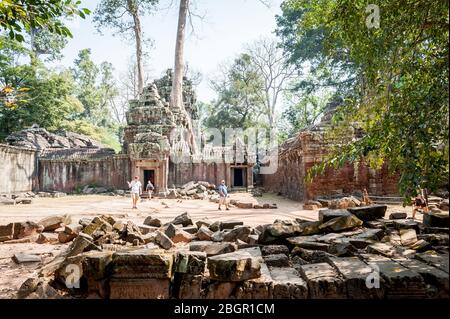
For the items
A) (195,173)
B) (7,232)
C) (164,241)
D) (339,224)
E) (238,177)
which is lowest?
(7,232)

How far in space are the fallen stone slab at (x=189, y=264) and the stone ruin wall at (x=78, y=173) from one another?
21.4 m

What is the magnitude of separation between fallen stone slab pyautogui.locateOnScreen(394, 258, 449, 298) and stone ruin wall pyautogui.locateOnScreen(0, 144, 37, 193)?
24513 mm

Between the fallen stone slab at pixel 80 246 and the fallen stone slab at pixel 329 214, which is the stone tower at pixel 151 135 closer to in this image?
the fallen stone slab at pixel 80 246

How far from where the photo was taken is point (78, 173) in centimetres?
2425

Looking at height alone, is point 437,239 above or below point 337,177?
below

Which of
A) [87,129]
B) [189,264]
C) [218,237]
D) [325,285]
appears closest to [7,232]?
[218,237]

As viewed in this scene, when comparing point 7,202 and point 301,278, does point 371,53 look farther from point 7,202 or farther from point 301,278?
point 7,202

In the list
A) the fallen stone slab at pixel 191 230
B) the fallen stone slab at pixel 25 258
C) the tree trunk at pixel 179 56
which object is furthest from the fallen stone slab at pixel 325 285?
the tree trunk at pixel 179 56

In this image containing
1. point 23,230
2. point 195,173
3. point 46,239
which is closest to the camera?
point 46,239

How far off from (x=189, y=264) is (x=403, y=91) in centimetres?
350

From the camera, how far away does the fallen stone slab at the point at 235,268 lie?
3.18 metres

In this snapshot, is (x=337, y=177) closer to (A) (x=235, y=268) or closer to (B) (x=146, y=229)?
(B) (x=146, y=229)

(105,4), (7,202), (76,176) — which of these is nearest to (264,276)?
(7,202)
